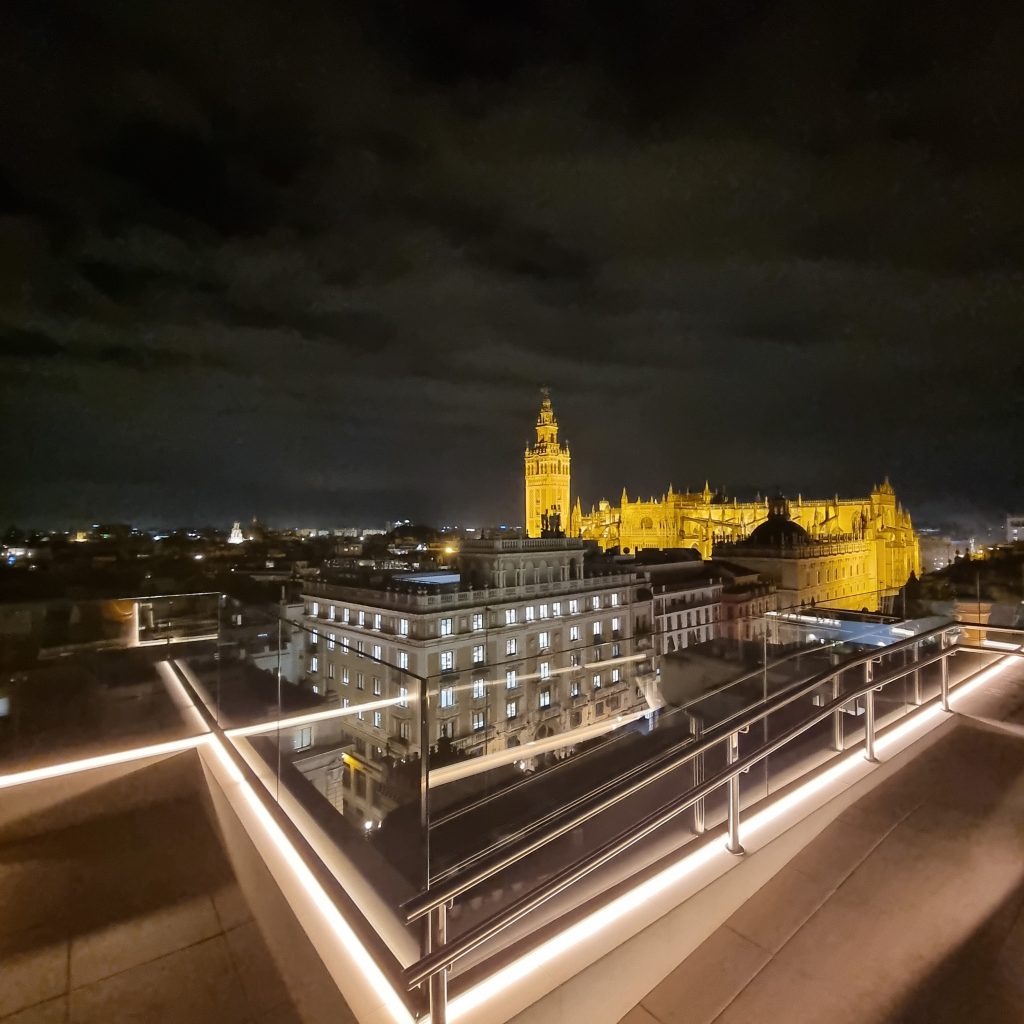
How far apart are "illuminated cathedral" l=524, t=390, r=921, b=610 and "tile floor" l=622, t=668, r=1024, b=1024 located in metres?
24.4

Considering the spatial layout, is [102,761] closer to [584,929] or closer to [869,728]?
[584,929]

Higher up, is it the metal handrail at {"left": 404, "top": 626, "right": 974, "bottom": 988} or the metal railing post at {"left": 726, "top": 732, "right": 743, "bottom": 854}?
the metal handrail at {"left": 404, "top": 626, "right": 974, "bottom": 988}

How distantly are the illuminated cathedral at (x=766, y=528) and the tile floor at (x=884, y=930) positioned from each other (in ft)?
80.0

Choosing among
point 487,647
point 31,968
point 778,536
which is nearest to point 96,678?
point 31,968

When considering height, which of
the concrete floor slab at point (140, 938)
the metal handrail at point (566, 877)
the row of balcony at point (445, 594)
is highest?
the metal handrail at point (566, 877)

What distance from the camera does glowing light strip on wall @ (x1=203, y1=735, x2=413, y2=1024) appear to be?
5.38 feet

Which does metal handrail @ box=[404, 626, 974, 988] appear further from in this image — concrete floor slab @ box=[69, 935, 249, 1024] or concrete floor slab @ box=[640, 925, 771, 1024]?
concrete floor slab @ box=[69, 935, 249, 1024]

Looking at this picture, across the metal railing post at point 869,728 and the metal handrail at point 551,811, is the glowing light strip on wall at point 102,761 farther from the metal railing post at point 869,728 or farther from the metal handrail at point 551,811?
the metal railing post at point 869,728

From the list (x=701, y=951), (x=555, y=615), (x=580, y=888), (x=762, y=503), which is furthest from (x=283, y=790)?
(x=762, y=503)

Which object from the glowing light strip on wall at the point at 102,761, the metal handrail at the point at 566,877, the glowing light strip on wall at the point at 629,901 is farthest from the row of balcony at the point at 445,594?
the metal handrail at the point at 566,877

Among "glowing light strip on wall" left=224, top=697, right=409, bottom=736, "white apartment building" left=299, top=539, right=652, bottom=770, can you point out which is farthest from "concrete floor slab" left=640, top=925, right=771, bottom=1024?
"glowing light strip on wall" left=224, top=697, right=409, bottom=736

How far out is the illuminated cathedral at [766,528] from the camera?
3391 cm

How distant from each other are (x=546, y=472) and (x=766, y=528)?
3017 centimetres

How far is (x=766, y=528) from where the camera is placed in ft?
121
